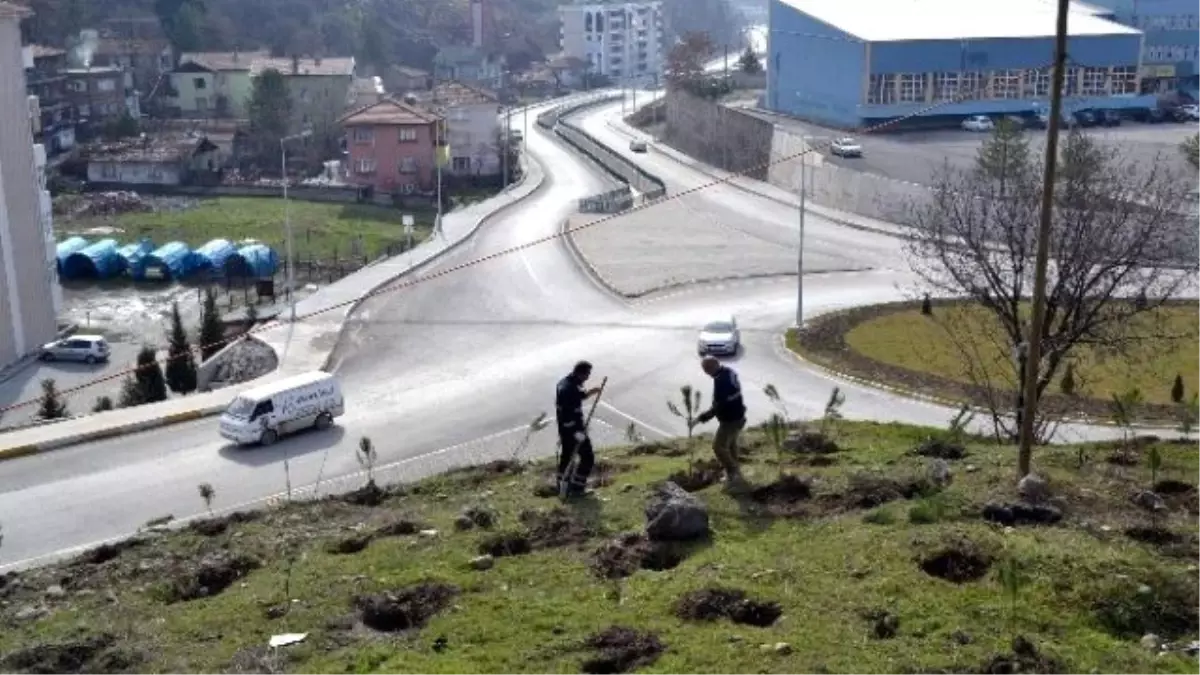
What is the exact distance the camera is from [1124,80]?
63312mm

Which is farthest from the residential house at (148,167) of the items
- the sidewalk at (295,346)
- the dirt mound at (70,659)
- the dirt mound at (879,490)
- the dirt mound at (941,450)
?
the dirt mound at (70,659)

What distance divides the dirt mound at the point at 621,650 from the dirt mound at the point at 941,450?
5348 millimetres

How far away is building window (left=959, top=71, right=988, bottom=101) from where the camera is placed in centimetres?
6094

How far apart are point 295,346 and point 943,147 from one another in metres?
31.4

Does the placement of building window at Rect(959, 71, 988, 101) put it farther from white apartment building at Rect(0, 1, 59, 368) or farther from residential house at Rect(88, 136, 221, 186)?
white apartment building at Rect(0, 1, 59, 368)

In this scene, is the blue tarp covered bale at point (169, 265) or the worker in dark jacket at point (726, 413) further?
the blue tarp covered bale at point (169, 265)

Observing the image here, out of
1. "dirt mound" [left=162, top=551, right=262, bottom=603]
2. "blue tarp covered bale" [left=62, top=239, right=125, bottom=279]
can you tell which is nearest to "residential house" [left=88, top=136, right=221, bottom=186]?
"blue tarp covered bale" [left=62, top=239, right=125, bottom=279]

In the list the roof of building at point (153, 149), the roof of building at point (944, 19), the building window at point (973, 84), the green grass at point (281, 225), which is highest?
the roof of building at point (944, 19)

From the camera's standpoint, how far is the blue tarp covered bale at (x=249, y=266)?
45.0 meters

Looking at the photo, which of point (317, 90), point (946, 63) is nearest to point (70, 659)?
point (946, 63)

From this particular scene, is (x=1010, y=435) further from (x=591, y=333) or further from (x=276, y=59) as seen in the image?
(x=276, y=59)

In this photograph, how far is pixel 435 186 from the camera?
2454 inches

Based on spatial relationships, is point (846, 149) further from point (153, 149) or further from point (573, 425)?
point (573, 425)

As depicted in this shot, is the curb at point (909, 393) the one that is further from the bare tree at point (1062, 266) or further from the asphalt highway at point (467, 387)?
the bare tree at point (1062, 266)
